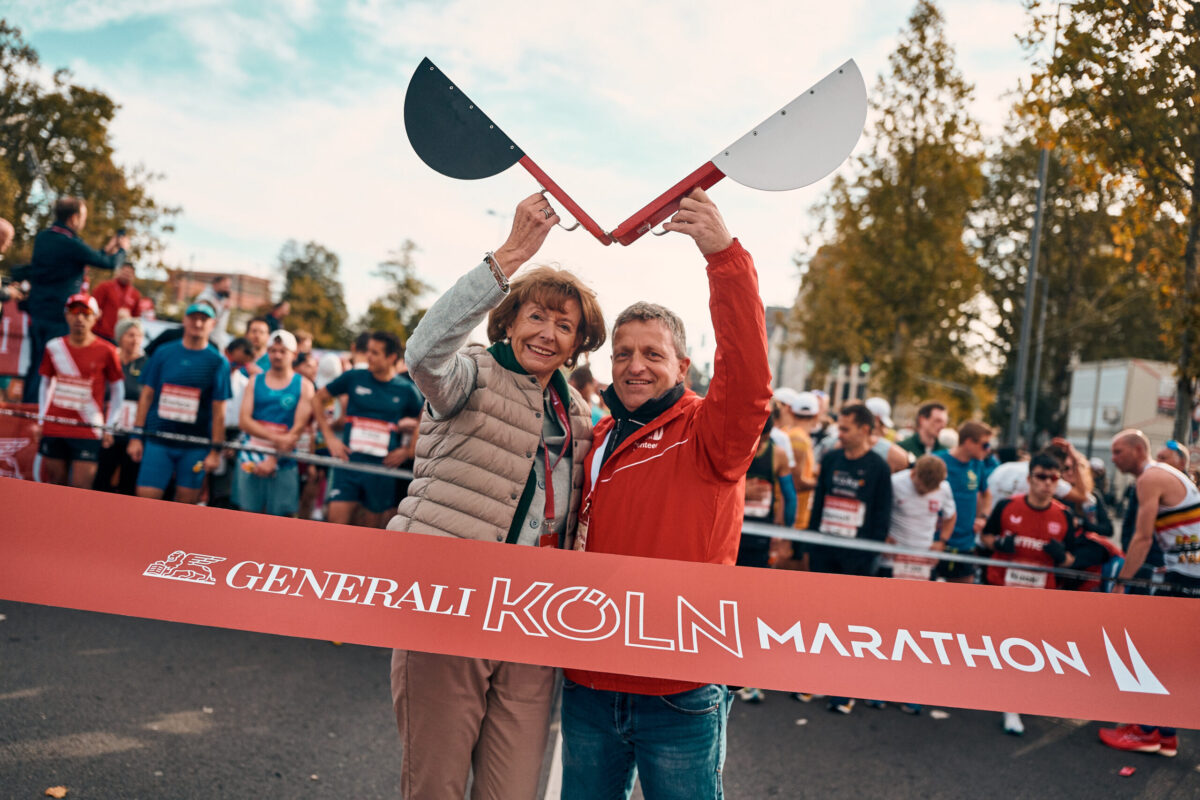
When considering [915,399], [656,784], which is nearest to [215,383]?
[656,784]

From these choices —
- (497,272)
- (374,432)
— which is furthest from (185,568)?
(374,432)

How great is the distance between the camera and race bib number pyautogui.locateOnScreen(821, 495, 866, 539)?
627 centimetres

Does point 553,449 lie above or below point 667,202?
below

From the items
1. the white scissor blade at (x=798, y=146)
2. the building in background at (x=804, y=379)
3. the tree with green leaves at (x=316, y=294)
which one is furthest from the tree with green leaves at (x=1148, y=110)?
the tree with green leaves at (x=316, y=294)

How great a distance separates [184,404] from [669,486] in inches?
218

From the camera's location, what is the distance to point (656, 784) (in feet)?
7.36

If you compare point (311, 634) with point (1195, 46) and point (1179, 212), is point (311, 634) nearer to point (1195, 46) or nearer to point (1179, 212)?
point (1195, 46)

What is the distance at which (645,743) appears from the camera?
2.27 m

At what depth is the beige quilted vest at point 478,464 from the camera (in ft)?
7.68

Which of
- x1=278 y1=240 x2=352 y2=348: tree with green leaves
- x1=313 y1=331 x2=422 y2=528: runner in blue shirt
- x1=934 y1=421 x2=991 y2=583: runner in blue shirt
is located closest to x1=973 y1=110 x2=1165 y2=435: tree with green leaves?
x1=934 y1=421 x2=991 y2=583: runner in blue shirt

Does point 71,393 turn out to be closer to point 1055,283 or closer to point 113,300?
point 113,300

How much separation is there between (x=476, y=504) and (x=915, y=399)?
22.4m

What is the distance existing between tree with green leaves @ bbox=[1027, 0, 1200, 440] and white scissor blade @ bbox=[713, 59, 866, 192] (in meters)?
3.32

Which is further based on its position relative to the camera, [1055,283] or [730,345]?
[1055,283]
